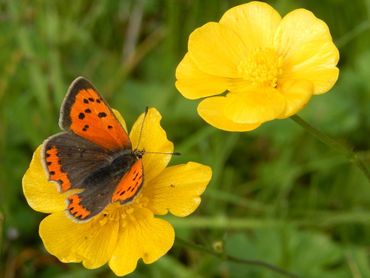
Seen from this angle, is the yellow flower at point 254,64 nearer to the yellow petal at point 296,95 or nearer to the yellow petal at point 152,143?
the yellow petal at point 296,95

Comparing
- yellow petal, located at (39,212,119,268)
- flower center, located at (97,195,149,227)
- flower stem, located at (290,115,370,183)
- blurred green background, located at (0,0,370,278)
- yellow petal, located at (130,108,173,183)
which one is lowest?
blurred green background, located at (0,0,370,278)

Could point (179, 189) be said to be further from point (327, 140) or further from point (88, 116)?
point (327, 140)

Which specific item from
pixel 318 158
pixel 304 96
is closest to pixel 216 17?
pixel 318 158

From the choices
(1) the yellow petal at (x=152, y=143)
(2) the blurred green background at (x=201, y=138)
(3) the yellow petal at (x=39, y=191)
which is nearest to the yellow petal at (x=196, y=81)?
(1) the yellow petal at (x=152, y=143)

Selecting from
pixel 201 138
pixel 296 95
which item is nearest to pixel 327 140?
A: pixel 296 95

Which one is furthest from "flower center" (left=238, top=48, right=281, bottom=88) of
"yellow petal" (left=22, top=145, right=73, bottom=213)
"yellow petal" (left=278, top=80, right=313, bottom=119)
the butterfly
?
"yellow petal" (left=22, top=145, right=73, bottom=213)

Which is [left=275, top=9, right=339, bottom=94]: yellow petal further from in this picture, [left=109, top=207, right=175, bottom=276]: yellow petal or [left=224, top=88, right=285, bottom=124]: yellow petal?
[left=109, top=207, right=175, bottom=276]: yellow petal

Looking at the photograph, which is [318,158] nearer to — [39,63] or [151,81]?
[151,81]
